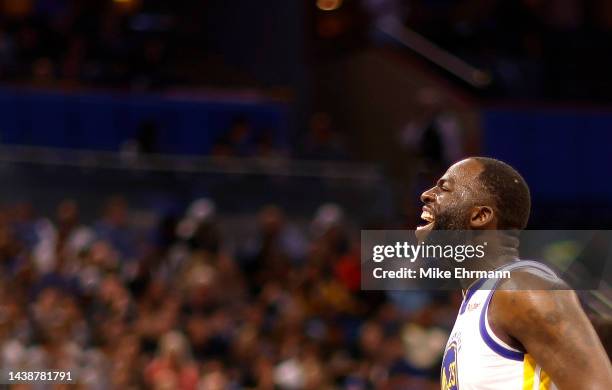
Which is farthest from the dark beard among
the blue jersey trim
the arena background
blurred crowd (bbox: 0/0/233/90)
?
blurred crowd (bbox: 0/0/233/90)

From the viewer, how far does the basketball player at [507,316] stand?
304 cm

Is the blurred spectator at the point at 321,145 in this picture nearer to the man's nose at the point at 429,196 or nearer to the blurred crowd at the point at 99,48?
the blurred crowd at the point at 99,48

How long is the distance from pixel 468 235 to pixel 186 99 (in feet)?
39.5

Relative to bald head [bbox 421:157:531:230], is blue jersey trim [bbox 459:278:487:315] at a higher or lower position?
lower

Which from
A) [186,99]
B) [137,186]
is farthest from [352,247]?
[186,99]

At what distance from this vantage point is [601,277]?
425cm

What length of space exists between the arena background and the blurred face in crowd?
6.38 meters

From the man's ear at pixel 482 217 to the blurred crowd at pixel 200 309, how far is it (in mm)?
6418

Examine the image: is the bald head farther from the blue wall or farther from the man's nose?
the blue wall

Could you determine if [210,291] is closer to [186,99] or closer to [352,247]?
[352,247]

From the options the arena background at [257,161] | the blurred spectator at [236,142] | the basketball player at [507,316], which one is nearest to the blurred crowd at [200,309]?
the arena background at [257,161]

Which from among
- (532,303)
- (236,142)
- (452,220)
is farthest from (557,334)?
(236,142)

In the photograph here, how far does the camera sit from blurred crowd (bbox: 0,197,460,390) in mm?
10148

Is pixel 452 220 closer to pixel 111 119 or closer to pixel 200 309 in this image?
pixel 200 309
